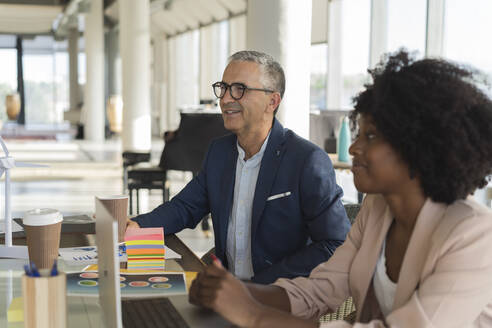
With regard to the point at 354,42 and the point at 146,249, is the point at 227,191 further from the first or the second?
the point at 354,42

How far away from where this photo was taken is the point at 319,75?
8133 millimetres

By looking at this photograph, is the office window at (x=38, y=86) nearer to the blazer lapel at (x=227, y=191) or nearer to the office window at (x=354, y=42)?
the office window at (x=354, y=42)

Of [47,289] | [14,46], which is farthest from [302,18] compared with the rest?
A: [14,46]

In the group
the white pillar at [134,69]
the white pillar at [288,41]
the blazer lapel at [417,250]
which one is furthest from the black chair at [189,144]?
the white pillar at [134,69]

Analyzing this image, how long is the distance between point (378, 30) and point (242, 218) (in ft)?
15.8

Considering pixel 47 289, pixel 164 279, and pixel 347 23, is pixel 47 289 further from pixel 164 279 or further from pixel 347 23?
pixel 347 23

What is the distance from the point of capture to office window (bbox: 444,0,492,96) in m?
4.91

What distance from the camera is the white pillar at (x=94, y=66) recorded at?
1439cm

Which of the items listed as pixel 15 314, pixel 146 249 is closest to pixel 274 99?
pixel 146 249

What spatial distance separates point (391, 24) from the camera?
6.38m

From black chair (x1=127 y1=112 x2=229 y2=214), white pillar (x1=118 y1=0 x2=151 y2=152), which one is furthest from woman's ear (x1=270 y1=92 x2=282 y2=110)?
white pillar (x1=118 y1=0 x2=151 y2=152)

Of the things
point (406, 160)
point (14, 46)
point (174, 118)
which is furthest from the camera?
point (14, 46)

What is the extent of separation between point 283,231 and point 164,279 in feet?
2.13

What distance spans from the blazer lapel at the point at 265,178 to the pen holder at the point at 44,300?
111 cm
